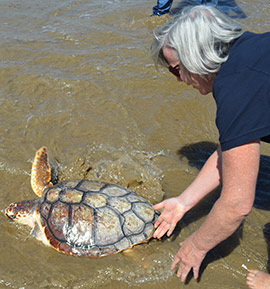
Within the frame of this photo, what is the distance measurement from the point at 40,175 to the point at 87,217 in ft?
2.52

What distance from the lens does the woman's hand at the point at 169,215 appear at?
2.57m

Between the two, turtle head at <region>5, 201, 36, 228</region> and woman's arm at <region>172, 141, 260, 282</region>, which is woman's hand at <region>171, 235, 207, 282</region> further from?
turtle head at <region>5, 201, 36, 228</region>

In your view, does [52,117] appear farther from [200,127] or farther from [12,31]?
[12,31]

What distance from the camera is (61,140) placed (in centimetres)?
396

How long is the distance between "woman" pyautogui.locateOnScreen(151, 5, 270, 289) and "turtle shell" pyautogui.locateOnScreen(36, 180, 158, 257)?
82 cm

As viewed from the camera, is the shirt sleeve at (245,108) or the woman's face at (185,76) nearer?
the shirt sleeve at (245,108)

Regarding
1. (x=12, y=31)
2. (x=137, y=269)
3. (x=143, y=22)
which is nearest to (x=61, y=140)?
(x=137, y=269)

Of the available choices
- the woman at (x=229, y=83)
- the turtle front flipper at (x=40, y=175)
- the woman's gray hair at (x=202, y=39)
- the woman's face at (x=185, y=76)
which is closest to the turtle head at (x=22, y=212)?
the turtle front flipper at (x=40, y=175)

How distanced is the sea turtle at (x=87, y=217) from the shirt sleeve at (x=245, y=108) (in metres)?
1.27

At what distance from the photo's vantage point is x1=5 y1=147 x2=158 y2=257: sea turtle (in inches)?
107

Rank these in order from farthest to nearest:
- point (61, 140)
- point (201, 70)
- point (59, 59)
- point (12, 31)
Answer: point (12, 31) → point (59, 59) → point (61, 140) → point (201, 70)

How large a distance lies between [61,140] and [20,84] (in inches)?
57.6

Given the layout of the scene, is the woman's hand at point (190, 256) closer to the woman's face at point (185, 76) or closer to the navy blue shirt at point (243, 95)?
the navy blue shirt at point (243, 95)

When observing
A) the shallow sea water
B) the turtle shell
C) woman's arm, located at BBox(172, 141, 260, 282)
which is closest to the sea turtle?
the turtle shell
